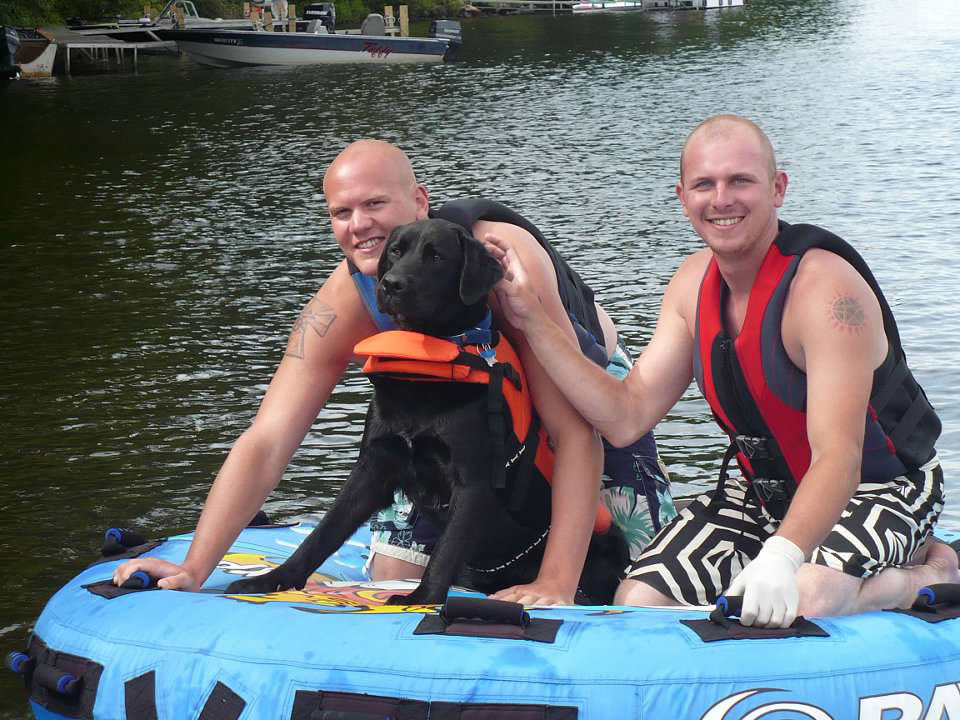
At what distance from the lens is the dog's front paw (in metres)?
4.06

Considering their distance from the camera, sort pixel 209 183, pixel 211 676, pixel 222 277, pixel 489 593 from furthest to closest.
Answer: pixel 209 183 → pixel 222 277 → pixel 489 593 → pixel 211 676

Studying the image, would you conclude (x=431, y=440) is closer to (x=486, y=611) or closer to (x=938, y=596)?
(x=486, y=611)

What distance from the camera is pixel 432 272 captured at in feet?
12.8

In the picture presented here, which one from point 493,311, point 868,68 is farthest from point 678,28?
point 493,311

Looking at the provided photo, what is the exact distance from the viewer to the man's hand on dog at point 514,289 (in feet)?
13.0

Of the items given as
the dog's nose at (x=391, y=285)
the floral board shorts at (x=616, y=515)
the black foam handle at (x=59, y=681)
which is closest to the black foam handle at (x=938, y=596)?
the floral board shorts at (x=616, y=515)

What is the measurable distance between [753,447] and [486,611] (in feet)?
3.91

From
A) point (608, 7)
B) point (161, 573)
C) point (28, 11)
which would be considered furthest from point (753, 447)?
point (608, 7)

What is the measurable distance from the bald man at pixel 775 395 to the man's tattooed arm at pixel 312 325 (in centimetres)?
71

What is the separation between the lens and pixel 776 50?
42.9 meters

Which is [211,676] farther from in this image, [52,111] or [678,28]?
[678,28]

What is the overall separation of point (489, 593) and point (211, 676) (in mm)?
1201

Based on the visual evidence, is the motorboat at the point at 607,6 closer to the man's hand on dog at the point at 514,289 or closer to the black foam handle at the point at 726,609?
the man's hand on dog at the point at 514,289

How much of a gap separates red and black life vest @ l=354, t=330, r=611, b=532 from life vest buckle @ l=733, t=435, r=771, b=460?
0.67 meters
